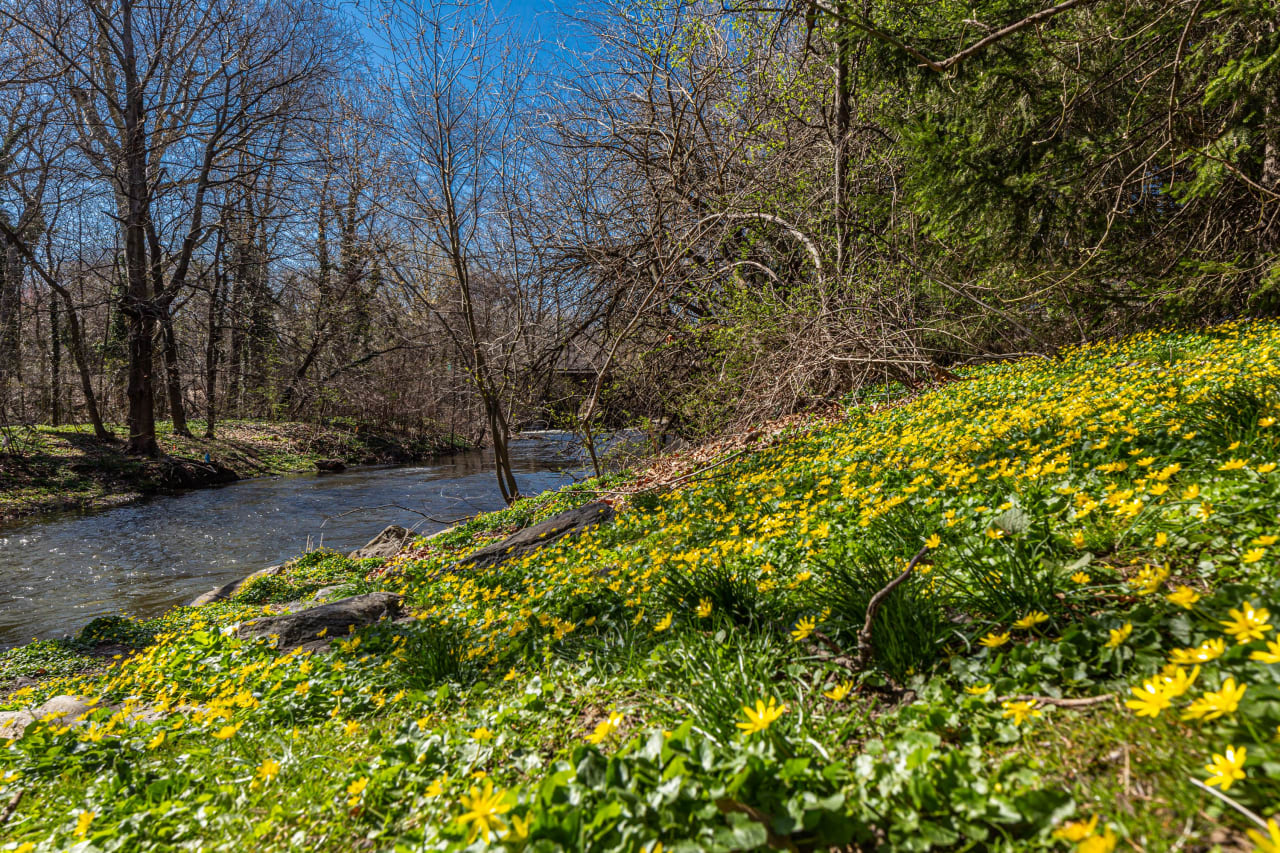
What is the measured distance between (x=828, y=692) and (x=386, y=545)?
8786 millimetres

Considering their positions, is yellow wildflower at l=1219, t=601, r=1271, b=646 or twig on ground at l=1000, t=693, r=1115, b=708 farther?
twig on ground at l=1000, t=693, r=1115, b=708

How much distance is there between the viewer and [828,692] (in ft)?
6.21

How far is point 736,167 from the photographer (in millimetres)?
10320

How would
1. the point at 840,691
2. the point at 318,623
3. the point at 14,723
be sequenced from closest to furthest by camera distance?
the point at 840,691 → the point at 14,723 → the point at 318,623

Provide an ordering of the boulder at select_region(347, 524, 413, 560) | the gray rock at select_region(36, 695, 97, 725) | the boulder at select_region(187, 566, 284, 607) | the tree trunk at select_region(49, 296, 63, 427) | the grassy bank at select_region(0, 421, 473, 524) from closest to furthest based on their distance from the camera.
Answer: the gray rock at select_region(36, 695, 97, 725) < the boulder at select_region(187, 566, 284, 607) < the boulder at select_region(347, 524, 413, 560) < the grassy bank at select_region(0, 421, 473, 524) < the tree trunk at select_region(49, 296, 63, 427)

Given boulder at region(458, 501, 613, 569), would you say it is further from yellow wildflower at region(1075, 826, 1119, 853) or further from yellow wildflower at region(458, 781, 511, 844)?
yellow wildflower at region(1075, 826, 1119, 853)

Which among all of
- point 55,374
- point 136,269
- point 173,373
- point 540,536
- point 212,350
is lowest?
point 540,536

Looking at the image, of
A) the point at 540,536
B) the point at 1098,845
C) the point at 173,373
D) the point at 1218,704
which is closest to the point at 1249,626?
the point at 1218,704

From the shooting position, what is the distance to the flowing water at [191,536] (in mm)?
8031

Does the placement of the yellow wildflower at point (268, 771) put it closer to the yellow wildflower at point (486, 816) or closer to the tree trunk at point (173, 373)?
the yellow wildflower at point (486, 816)

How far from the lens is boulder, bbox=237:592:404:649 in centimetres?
433

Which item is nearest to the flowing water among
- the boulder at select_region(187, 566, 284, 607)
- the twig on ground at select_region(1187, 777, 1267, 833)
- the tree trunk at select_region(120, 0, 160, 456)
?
the boulder at select_region(187, 566, 284, 607)

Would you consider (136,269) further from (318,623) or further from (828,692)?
(828,692)

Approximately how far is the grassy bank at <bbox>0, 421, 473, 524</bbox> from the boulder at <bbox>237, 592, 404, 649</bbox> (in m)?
11.6
